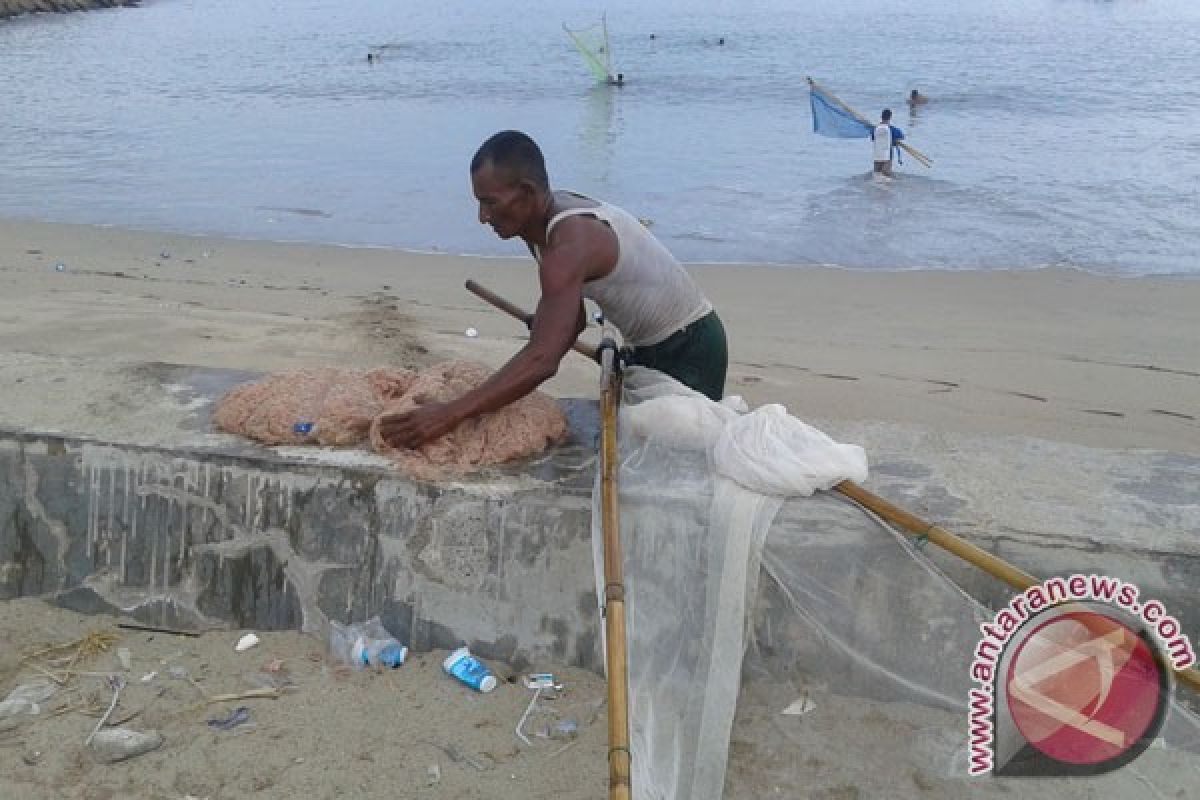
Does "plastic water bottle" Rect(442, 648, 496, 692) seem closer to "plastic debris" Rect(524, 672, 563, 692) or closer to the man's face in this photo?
"plastic debris" Rect(524, 672, 563, 692)

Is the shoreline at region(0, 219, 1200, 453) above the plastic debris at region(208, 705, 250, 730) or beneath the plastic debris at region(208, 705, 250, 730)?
beneath

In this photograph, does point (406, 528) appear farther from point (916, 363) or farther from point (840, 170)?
point (840, 170)

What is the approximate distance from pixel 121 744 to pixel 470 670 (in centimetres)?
95

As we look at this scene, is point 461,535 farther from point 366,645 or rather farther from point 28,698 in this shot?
point 28,698

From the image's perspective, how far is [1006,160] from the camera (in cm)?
1678

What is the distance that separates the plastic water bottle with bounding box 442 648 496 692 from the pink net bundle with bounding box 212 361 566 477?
0.56m

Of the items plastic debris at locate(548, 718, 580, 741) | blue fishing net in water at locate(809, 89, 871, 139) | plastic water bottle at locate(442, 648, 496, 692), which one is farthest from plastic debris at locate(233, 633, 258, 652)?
blue fishing net in water at locate(809, 89, 871, 139)

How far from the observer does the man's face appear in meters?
3.17

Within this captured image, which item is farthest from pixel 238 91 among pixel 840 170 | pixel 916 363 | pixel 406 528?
pixel 406 528

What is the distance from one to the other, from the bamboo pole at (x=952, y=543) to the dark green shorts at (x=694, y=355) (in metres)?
0.95

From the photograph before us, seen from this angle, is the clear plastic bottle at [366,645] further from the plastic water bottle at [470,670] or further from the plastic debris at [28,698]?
the plastic debris at [28,698]

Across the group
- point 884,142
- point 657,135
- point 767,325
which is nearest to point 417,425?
point 767,325

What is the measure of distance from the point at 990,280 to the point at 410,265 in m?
5.46

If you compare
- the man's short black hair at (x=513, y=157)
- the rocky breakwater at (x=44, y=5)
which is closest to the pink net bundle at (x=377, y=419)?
the man's short black hair at (x=513, y=157)
